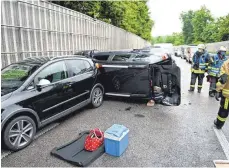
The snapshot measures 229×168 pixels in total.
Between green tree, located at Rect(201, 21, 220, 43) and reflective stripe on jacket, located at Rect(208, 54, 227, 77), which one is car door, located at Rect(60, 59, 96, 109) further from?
green tree, located at Rect(201, 21, 220, 43)

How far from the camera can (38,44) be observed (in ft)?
28.9

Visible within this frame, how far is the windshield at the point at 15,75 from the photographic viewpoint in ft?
12.2

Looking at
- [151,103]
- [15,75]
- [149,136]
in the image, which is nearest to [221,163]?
[149,136]

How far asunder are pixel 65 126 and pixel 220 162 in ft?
10.5

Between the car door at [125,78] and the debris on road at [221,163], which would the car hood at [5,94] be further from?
the debris on road at [221,163]

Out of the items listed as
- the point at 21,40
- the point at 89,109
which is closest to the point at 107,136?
the point at 89,109

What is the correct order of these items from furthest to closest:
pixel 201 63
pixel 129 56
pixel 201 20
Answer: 1. pixel 201 20
2. pixel 201 63
3. pixel 129 56

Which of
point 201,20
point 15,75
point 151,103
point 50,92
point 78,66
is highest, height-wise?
point 201,20

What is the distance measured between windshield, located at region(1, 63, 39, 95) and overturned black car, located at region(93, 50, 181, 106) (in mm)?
2367

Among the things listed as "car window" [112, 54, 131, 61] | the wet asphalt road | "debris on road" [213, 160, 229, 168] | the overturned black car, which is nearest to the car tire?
the wet asphalt road

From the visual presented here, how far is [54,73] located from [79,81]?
0.82 meters

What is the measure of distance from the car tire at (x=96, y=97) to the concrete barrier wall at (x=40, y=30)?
12.7 ft

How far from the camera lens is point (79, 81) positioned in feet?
16.5

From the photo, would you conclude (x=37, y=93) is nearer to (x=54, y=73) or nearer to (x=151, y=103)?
(x=54, y=73)
